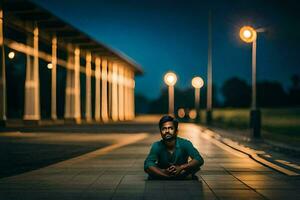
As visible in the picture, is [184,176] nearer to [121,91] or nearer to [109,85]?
[109,85]

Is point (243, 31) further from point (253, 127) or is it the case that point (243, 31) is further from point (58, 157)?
point (58, 157)

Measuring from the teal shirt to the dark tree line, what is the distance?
123 meters

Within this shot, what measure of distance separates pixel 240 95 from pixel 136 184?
482ft

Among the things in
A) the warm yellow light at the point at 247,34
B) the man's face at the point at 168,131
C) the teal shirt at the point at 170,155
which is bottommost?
the teal shirt at the point at 170,155

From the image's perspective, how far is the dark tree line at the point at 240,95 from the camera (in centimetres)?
13512

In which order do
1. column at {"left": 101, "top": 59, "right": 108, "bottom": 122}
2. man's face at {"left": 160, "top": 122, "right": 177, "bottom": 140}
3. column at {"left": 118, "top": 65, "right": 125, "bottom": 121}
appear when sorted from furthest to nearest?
1. column at {"left": 118, "top": 65, "right": 125, "bottom": 121}
2. column at {"left": 101, "top": 59, "right": 108, "bottom": 122}
3. man's face at {"left": 160, "top": 122, "right": 177, "bottom": 140}

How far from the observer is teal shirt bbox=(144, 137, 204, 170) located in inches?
422

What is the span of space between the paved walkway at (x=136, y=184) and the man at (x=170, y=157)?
0.19 m

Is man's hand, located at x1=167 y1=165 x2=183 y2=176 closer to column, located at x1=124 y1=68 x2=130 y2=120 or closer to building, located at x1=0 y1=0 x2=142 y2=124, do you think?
building, located at x1=0 y1=0 x2=142 y2=124

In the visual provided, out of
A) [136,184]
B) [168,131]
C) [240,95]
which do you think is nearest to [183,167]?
[168,131]

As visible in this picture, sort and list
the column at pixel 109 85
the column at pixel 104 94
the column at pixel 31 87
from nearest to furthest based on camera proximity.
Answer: the column at pixel 31 87
the column at pixel 104 94
the column at pixel 109 85

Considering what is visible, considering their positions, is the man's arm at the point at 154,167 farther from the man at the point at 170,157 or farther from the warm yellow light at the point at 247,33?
the warm yellow light at the point at 247,33

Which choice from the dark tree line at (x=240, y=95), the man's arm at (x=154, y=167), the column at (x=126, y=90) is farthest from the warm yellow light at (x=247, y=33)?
the dark tree line at (x=240, y=95)

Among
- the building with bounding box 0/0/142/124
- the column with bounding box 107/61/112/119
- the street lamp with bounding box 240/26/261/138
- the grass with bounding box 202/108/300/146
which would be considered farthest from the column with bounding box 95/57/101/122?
the street lamp with bounding box 240/26/261/138
